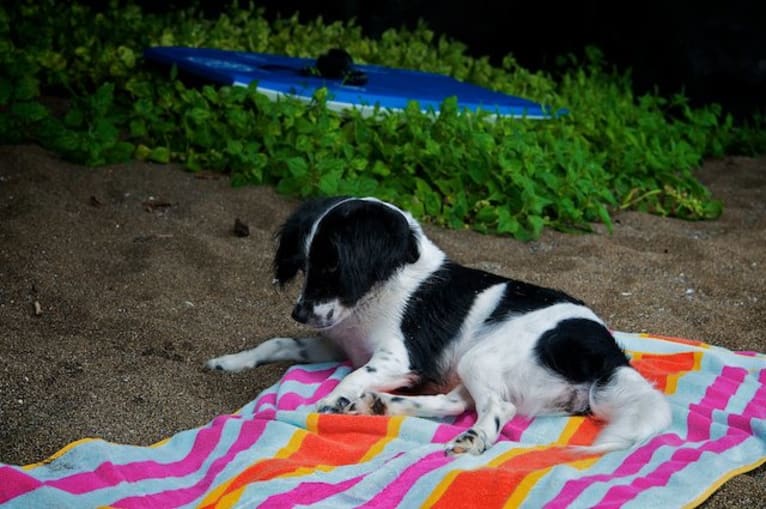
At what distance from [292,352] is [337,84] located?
3121 millimetres

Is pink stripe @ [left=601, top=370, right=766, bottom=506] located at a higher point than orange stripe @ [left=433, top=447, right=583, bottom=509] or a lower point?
higher

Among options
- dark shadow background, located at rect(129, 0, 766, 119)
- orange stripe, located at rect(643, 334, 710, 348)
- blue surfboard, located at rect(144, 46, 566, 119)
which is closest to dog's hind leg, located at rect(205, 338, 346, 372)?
orange stripe, located at rect(643, 334, 710, 348)

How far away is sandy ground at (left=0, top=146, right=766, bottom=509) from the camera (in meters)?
3.15

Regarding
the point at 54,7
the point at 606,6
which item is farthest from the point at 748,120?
the point at 54,7

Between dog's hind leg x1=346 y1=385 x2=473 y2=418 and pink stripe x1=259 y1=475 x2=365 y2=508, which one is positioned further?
dog's hind leg x1=346 y1=385 x2=473 y2=418

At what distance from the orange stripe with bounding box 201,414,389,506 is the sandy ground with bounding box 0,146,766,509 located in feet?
1.53

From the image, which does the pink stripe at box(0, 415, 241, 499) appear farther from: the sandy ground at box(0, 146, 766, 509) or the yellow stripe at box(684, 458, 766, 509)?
the yellow stripe at box(684, 458, 766, 509)

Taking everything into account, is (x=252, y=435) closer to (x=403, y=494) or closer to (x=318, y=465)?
(x=318, y=465)

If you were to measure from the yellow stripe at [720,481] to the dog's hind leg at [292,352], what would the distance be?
4.74 feet

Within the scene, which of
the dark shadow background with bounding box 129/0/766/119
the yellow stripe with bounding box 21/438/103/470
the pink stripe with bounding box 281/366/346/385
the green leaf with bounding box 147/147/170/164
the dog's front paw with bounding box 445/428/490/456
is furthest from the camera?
the dark shadow background with bounding box 129/0/766/119

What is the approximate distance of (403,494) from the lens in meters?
2.57

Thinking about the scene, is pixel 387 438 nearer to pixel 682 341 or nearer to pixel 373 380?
pixel 373 380

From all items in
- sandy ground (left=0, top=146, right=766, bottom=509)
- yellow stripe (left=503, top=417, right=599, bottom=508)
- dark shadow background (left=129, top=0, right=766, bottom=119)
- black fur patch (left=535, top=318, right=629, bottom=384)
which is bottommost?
sandy ground (left=0, top=146, right=766, bottom=509)

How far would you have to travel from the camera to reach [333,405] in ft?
10.2
